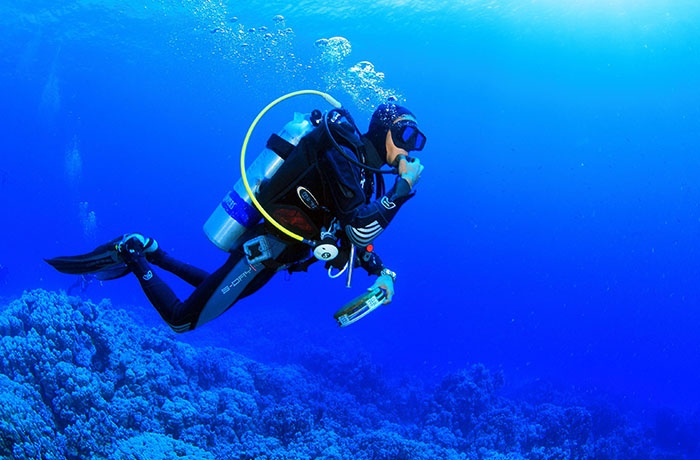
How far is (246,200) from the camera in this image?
4.33 m

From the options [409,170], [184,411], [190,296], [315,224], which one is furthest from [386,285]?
[184,411]

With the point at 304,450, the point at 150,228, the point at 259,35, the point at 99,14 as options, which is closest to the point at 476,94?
the point at 259,35

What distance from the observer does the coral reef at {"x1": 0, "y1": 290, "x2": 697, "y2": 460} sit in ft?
21.7

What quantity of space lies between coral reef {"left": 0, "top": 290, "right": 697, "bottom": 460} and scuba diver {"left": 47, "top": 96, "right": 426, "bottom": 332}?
3.22 meters

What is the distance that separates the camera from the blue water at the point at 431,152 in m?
34.2

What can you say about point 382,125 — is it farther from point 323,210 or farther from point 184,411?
point 184,411

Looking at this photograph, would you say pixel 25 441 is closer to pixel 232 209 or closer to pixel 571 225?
pixel 232 209

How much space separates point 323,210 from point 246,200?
0.75 metres

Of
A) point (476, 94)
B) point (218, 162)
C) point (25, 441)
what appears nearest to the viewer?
point (25, 441)

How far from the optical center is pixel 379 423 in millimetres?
12070

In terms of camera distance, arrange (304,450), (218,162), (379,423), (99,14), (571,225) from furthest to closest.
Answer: (218,162)
(571,225)
(99,14)
(379,423)
(304,450)

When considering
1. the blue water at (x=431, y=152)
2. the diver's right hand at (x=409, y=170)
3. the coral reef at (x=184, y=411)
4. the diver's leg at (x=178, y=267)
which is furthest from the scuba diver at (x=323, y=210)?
the blue water at (x=431, y=152)

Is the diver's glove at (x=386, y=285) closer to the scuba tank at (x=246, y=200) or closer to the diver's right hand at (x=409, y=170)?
the diver's right hand at (x=409, y=170)

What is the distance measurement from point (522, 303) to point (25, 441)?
62268mm
